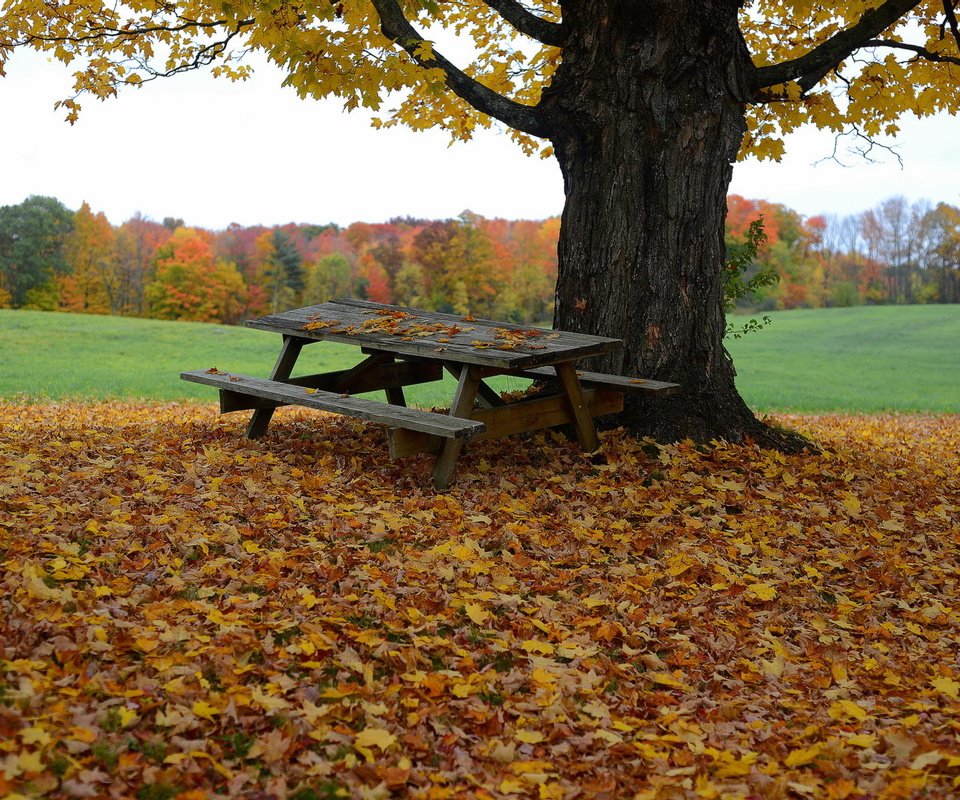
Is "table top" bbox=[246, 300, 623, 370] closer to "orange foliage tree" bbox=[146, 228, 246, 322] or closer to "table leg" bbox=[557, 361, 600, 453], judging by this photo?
"table leg" bbox=[557, 361, 600, 453]

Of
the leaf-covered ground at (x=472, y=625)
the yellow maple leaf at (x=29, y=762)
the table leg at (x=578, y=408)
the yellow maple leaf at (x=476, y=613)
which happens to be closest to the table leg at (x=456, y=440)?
the leaf-covered ground at (x=472, y=625)

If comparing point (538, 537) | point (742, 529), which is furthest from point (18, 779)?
point (742, 529)

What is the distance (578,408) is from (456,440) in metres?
1.25

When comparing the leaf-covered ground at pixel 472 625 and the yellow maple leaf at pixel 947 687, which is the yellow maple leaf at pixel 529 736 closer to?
the leaf-covered ground at pixel 472 625

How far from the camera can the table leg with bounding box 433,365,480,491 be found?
22.1ft

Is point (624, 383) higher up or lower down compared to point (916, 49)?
lower down

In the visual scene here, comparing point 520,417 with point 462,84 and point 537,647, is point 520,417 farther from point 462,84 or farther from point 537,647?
point 462,84

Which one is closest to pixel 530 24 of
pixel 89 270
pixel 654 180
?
pixel 654 180

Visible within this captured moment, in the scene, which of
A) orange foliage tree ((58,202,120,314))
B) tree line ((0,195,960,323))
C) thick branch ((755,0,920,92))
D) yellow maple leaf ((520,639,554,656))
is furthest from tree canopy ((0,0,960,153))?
orange foliage tree ((58,202,120,314))

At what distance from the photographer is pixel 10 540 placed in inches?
202

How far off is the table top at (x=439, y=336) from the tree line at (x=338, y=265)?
38069 mm

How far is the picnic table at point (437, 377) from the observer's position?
6.68m

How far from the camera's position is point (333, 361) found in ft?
86.7

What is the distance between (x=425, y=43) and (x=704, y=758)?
6.18 metres
